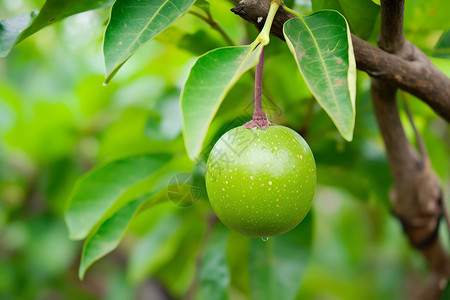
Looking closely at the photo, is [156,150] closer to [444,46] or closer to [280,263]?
[280,263]

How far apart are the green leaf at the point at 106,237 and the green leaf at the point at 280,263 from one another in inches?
12.1

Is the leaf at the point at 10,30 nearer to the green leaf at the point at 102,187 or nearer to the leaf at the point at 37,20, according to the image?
the leaf at the point at 37,20

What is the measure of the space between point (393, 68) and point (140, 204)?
0.44m

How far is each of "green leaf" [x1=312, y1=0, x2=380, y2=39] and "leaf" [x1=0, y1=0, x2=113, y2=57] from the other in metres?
0.31

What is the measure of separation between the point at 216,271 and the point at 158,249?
0.31 m

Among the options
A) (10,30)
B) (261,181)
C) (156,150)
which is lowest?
(156,150)

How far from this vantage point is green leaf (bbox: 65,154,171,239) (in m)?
0.85

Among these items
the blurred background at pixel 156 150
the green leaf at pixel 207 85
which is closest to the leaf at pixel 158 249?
the blurred background at pixel 156 150

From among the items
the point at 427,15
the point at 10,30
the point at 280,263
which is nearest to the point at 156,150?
the point at 280,263

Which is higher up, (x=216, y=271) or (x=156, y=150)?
(x=156, y=150)

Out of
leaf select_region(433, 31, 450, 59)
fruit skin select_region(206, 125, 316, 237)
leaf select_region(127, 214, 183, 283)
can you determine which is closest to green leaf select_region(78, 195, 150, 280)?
fruit skin select_region(206, 125, 316, 237)

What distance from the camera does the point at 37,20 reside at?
0.62 metres

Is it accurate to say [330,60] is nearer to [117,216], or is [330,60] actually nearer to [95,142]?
[117,216]

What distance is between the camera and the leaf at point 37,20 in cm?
62
